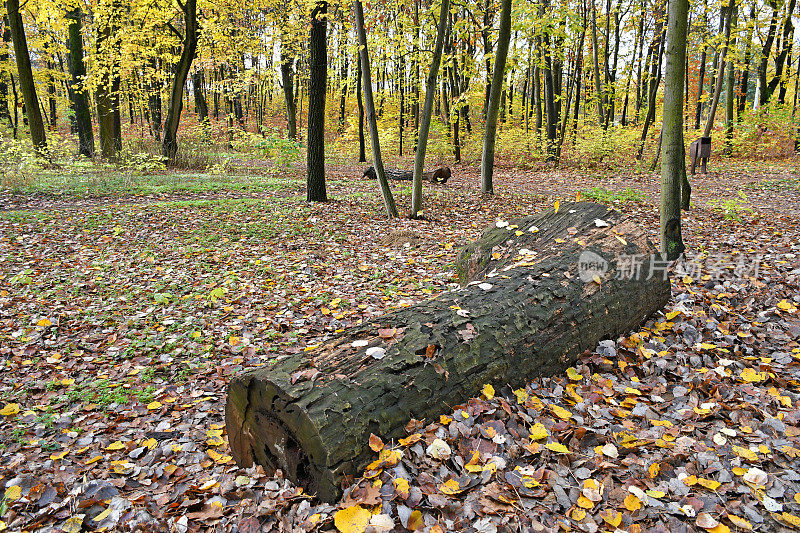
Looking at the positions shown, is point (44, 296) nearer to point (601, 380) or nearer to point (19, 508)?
point (19, 508)

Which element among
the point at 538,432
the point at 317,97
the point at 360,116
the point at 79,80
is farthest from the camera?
the point at 360,116

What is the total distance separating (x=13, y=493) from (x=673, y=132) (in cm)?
611

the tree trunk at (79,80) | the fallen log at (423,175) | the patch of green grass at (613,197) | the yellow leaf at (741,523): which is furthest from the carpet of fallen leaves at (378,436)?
the tree trunk at (79,80)

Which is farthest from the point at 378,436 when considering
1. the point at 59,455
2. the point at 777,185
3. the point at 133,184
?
the point at 777,185

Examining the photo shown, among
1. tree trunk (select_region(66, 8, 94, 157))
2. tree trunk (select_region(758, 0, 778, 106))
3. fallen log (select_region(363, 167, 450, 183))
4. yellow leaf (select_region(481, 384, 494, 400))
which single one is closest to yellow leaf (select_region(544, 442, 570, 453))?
yellow leaf (select_region(481, 384, 494, 400))

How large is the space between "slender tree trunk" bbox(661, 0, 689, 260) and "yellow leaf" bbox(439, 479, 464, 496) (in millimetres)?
3988

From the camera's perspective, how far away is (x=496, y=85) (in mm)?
9758

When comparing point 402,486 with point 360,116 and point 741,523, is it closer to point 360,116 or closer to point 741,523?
point 741,523

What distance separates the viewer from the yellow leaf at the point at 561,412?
108 inches

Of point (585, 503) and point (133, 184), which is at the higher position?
point (133, 184)

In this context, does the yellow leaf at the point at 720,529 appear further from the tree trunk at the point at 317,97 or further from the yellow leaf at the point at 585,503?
the tree trunk at the point at 317,97

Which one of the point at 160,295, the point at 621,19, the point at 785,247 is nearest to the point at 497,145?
the point at 621,19

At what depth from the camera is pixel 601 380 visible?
321 centimetres

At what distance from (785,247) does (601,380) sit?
427 cm
